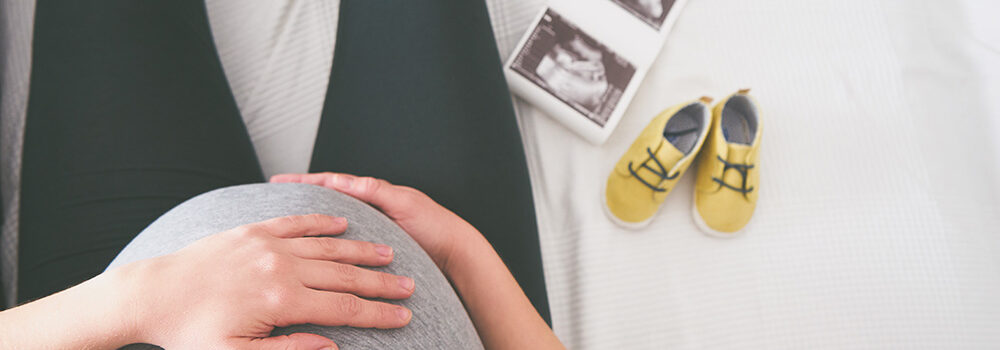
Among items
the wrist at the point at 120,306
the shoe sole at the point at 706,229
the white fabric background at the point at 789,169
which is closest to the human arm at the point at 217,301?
the wrist at the point at 120,306

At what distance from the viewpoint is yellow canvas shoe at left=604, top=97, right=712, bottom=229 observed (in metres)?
0.83

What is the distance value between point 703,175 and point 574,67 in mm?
275

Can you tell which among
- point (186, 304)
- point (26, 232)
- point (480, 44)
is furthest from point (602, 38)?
point (26, 232)

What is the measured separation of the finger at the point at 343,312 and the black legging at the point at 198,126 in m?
0.21

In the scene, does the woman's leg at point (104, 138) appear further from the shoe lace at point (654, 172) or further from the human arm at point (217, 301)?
the shoe lace at point (654, 172)

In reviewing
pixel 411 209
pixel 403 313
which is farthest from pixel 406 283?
pixel 411 209

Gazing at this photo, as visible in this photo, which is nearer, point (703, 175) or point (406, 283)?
point (406, 283)

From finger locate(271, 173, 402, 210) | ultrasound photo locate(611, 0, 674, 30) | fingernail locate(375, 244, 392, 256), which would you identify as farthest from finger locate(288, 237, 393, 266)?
ultrasound photo locate(611, 0, 674, 30)

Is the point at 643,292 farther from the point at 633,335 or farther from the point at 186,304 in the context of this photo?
the point at 186,304

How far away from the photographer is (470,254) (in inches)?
24.5

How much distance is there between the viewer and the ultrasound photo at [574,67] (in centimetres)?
89

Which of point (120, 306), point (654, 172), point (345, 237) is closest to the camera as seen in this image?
point (120, 306)

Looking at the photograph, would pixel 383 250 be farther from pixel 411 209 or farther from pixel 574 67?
pixel 574 67

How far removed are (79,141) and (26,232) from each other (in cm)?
13
